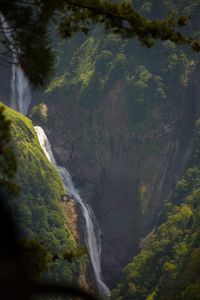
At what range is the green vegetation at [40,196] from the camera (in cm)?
4603

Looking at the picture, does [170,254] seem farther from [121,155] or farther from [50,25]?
[50,25]

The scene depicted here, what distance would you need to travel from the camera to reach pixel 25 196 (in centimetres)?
4844

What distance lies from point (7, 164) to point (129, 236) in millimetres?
47445

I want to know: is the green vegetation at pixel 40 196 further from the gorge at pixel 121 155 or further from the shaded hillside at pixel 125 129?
the shaded hillside at pixel 125 129

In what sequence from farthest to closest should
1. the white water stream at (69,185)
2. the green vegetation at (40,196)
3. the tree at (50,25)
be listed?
the white water stream at (69,185) < the green vegetation at (40,196) < the tree at (50,25)

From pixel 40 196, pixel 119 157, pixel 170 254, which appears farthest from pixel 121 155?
pixel 170 254

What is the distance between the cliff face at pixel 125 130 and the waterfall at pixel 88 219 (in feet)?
3.75

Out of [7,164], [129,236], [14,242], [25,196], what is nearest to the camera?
[14,242]

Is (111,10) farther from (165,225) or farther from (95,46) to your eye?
(95,46)

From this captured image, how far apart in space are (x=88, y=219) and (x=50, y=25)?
144ft

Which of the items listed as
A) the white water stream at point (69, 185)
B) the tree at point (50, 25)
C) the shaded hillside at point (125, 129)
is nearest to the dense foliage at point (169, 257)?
the white water stream at point (69, 185)

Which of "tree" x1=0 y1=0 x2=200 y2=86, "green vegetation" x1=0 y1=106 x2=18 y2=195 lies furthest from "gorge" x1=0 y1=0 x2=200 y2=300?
"green vegetation" x1=0 y1=106 x2=18 y2=195

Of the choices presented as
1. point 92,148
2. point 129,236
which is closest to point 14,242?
point 129,236

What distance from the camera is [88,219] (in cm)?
5256
